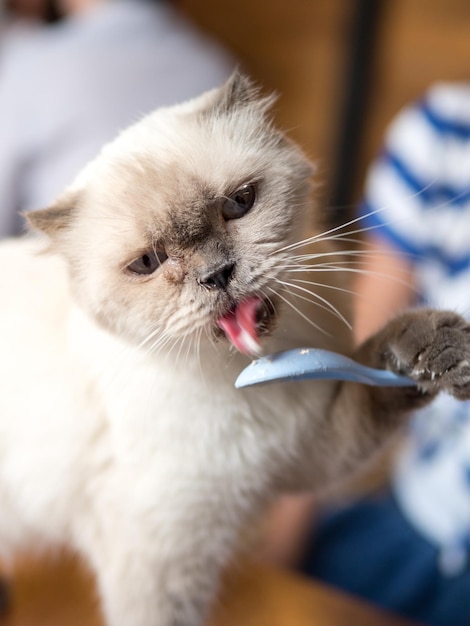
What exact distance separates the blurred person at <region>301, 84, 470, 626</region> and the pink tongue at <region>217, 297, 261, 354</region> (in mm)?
544

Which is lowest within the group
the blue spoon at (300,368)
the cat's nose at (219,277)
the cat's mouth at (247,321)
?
the blue spoon at (300,368)

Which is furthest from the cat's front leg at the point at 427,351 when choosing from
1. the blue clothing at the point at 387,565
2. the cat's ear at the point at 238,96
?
the blue clothing at the point at 387,565

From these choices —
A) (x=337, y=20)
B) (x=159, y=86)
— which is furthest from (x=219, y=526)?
(x=337, y=20)

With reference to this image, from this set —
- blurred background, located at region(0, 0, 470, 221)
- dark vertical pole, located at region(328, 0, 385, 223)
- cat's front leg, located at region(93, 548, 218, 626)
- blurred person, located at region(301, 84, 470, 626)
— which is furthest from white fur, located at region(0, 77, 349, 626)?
dark vertical pole, located at region(328, 0, 385, 223)

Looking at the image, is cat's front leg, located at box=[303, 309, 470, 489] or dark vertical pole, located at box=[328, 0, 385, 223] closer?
cat's front leg, located at box=[303, 309, 470, 489]

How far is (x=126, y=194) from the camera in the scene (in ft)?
1.89

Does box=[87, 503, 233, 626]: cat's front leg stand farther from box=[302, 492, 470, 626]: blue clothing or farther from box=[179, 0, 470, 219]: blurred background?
box=[179, 0, 470, 219]: blurred background

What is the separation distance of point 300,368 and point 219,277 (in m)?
0.10

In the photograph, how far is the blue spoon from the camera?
51 centimetres

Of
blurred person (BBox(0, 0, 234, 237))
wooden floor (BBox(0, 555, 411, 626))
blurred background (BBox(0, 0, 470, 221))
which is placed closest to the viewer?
wooden floor (BBox(0, 555, 411, 626))

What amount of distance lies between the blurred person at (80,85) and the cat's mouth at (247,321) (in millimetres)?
680

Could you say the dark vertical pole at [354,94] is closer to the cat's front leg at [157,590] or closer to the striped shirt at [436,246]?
the striped shirt at [436,246]

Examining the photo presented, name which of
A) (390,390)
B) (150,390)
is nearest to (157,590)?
(150,390)

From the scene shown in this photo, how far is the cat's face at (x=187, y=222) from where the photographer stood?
57 cm
